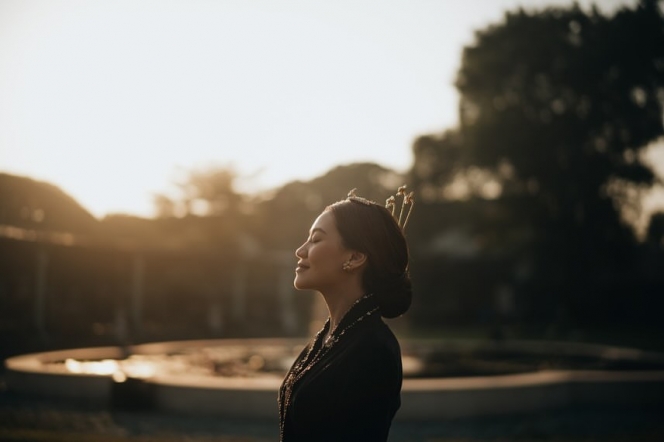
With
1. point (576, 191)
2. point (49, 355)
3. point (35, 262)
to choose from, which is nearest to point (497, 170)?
point (576, 191)

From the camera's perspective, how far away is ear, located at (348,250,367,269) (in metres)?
2.33

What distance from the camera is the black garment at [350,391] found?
6.56ft

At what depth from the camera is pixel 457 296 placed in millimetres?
38219

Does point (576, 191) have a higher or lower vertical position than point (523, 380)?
higher

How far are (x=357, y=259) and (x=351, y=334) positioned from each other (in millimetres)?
263

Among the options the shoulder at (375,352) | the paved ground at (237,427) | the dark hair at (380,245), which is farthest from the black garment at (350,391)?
the paved ground at (237,427)

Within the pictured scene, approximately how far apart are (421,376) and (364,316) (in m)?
11.8

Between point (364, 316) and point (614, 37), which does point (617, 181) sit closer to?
point (614, 37)

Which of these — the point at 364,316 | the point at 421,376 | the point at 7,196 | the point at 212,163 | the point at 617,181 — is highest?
the point at 212,163

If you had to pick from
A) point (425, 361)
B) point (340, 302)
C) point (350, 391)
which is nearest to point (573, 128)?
point (425, 361)

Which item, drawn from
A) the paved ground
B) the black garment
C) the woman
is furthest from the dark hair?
the paved ground

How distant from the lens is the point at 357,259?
7.67 ft

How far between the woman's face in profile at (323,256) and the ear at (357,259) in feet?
0.05

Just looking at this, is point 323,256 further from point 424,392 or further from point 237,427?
point 424,392
